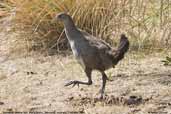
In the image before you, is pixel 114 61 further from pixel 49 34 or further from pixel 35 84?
pixel 49 34

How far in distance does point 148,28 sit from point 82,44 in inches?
93.8

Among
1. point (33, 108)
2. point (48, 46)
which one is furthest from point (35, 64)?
point (33, 108)

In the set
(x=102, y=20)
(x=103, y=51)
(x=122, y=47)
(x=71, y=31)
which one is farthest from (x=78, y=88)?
(x=102, y=20)

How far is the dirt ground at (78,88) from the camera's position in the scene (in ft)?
18.6

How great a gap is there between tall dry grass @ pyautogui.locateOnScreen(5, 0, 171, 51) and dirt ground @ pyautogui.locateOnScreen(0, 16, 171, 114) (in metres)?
0.27

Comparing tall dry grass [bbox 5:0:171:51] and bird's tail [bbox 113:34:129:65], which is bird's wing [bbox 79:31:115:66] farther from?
tall dry grass [bbox 5:0:171:51]

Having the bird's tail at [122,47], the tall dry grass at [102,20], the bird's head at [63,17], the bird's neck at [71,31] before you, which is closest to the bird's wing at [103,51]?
the bird's tail at [122,47]

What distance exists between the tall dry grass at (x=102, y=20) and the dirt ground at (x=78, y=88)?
27 centimetres

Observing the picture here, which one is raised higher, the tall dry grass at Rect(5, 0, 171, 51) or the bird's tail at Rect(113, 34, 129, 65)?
the tall dry grass at Rect(5, 0, 171, 51)

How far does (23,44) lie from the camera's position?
8141 mm

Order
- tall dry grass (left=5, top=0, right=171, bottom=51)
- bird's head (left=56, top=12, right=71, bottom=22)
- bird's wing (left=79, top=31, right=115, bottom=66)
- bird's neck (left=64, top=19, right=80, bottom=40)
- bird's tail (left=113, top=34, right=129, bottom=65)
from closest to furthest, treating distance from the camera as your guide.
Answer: bird's tail (left=113, top=34, right=129, bottom=65) → bird's wing (left=79, top=31, right=115, bottom=66) → bird's neck (left=64, top=19, right=80, bottom=40) → bird's head (left=56, top=12, right=71, bottom=22) → tall dry grass (left=5, top=0, right=171, bottom=51)

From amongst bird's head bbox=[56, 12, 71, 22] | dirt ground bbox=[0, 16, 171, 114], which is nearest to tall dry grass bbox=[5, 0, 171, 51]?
dirt ground bbox=[0, 16, 171, 114]

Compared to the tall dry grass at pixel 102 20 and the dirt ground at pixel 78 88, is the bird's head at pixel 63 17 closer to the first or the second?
the dirt ground at pixel 78 88

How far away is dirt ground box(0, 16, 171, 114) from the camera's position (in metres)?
5.66
